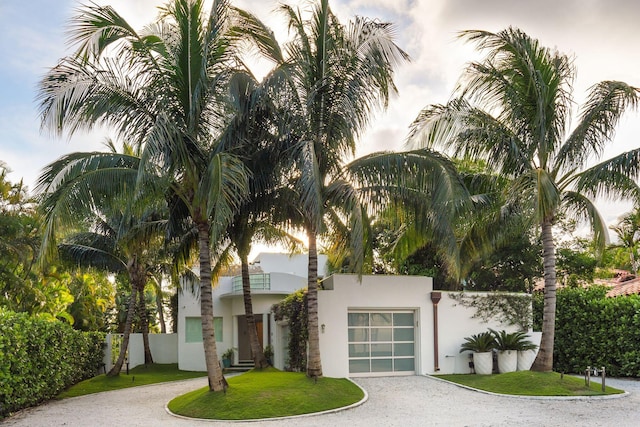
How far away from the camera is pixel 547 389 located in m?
13.3

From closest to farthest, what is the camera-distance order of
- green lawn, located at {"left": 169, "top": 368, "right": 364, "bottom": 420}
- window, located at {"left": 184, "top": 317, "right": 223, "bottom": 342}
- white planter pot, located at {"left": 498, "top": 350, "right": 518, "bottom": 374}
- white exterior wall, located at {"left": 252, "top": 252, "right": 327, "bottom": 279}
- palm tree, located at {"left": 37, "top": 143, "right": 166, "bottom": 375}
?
1. palm tree, located at {"left": 37, "top": 143, "right": 166, "bottom": 375}
2. green lawn, located at {"left": 169, "top": 368, "right": 364, "bottom": 420}
3. white planter pot, located at {"left": 498, "top": 350, "right": 518, "bottom": 374}
4. window, located at {"left": 184, "top": 317, "right": 223, "bottom": 342}
5. white exterior wall, located at {"left": 252, "top": 252, "right": 327, "bottom": 279}

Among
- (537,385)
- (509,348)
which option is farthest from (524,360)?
(537,385)

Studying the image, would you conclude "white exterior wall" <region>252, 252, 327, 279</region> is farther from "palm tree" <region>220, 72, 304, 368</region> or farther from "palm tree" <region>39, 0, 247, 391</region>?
"palm tree" <region>39, 0, 247, 391</region>

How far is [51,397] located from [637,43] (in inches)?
644

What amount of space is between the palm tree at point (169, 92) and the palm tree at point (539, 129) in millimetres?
5574

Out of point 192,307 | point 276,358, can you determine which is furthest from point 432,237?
point 192,307

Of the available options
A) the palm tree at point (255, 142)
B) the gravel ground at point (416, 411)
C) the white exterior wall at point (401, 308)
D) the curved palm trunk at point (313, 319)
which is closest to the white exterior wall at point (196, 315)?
the gravel ground at point (416, 411)

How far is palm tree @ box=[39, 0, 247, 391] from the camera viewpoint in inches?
492

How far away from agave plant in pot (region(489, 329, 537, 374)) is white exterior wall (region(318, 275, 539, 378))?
37.0 inches

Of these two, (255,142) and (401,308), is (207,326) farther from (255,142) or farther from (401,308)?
(401,308)

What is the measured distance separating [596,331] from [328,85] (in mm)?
10682

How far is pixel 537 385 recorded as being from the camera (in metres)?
13.6

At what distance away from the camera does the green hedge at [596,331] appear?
1631 centimetres

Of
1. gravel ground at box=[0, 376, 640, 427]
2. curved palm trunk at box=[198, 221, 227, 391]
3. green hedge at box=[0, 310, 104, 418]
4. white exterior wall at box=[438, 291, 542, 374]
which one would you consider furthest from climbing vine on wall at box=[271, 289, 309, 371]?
green hedge at box=[0, 310, 104, 418]
